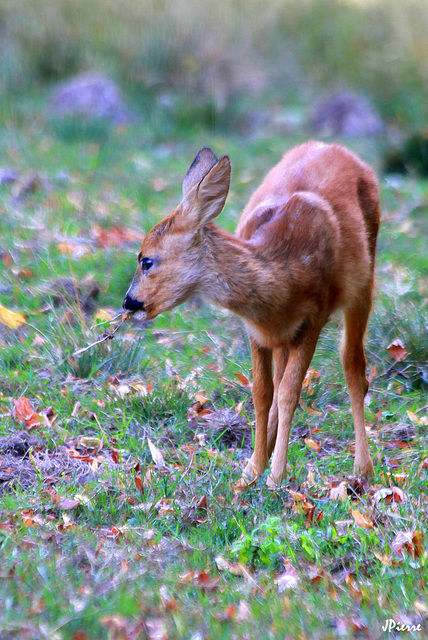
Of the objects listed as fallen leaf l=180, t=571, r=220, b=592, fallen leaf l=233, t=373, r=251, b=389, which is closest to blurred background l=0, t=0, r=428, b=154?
fallen leaf l=233, t=373, r=251, b=389

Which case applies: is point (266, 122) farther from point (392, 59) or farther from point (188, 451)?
point (188, 451)

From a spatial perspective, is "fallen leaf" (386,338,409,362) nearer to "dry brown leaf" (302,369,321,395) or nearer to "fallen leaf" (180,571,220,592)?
"dry brown leaf" (302,369,321,395)

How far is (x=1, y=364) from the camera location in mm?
5273

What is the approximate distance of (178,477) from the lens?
4055 mm

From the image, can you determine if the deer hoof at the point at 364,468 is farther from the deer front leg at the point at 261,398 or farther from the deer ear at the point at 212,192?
the deer ear at the point at 212,192

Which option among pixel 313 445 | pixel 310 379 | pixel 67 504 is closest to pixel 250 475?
pixel 313 445

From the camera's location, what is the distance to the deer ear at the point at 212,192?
13.2ft

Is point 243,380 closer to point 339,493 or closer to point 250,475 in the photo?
point 250,475

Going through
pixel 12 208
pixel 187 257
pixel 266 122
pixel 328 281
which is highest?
pixel 187 257

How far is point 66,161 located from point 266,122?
4.16m

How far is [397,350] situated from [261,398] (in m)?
1.40

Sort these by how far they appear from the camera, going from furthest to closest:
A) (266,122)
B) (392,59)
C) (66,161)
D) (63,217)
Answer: (392,59) → (266,122) → (66,161) → (63,217)

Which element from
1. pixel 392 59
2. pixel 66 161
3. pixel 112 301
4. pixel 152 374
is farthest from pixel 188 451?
pixel 392 59

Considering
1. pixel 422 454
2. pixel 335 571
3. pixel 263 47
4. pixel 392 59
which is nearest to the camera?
pixel 335 571
